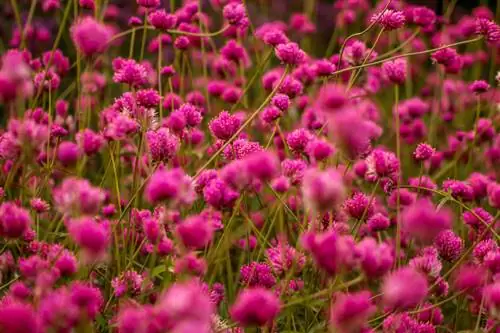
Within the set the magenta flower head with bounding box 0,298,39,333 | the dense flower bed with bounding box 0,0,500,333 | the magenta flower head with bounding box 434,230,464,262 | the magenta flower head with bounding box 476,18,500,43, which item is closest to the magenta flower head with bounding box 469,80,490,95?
the dense flower bed with bounding box 0,0,500,333

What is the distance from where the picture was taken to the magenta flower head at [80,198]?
2.88 ft

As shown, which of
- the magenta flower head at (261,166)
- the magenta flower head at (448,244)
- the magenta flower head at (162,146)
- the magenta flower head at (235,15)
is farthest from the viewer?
the magenta flower head at (235,15)

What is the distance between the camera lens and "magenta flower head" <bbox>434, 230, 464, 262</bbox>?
1241 mm

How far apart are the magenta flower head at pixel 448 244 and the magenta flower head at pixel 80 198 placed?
0.62m

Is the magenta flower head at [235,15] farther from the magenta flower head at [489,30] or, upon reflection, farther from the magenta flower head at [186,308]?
the magenta flower head at [186,308]

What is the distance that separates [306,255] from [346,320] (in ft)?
1.44

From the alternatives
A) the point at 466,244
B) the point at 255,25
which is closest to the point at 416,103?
the point at 466,244

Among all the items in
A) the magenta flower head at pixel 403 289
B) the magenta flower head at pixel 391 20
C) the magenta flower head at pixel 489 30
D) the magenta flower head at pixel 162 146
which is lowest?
the magenta flower head at pixel 162 146

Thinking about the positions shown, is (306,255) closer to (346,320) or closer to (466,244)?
(346,320)

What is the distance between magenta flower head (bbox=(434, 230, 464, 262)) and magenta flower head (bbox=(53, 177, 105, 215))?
625mm

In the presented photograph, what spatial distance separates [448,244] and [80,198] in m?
0.67

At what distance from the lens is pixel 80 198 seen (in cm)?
88

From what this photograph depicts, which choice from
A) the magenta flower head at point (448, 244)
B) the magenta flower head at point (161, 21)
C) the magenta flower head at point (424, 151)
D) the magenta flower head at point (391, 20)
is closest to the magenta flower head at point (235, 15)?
the magenta flower head at point (161, 21)

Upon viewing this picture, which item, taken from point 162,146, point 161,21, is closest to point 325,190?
point 162,146
